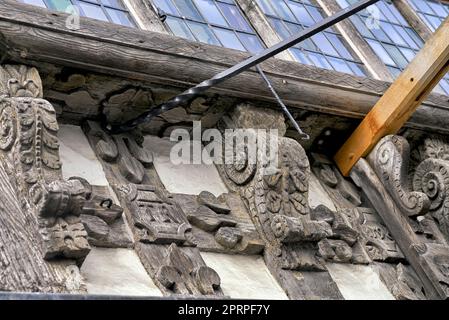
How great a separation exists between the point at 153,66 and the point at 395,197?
148 centimetres

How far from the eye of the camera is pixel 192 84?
505cm

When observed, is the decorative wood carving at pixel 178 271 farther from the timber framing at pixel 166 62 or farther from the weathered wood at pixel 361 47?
the weathered wood at pixel 361 47

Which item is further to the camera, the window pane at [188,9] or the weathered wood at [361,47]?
the weathered wood at [361,47]

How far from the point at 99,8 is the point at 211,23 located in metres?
0.72

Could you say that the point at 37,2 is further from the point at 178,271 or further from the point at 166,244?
the point at 178,271

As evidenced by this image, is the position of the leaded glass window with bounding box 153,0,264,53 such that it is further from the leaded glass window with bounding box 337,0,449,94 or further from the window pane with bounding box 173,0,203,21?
the leaded glass window with bounding box 337,0,449,94

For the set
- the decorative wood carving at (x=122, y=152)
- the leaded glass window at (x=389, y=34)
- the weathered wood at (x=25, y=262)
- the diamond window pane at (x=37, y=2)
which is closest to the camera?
the weathered wood at (x=25, y=262)

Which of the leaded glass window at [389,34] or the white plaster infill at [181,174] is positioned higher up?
the leaded glass window at [389,34]

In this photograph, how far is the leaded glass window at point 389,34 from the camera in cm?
659

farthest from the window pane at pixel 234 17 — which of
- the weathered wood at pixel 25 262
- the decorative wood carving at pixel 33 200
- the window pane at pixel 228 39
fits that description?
the weathered wood at pixel 25 262

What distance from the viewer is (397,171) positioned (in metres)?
5.56
